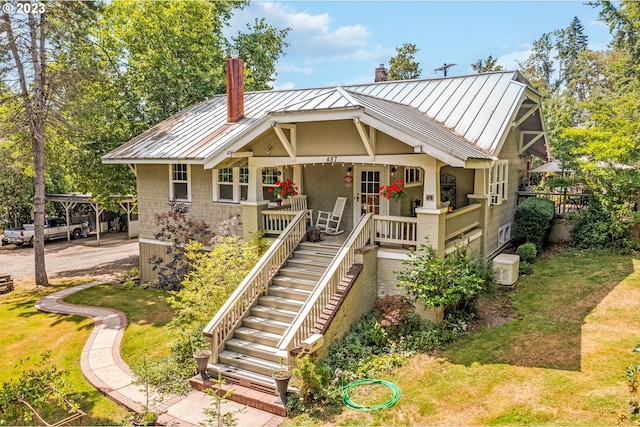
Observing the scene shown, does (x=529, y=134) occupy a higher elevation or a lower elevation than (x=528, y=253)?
higher

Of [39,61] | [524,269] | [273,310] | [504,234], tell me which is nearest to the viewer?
[273,310]

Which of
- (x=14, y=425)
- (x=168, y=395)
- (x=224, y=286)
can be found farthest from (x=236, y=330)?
(x=14, y=425)

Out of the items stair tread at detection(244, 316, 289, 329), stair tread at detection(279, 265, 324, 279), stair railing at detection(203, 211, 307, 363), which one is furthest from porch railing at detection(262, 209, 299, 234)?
stair tread at detection(244, 316, 289, 329)

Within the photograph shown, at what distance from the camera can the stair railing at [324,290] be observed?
8875 millimetres

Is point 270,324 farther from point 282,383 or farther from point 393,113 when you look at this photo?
point 393,113

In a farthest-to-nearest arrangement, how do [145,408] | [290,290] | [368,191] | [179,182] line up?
1. [179,182]
2. [368,191]
3. [290,290]
4. [145,408]

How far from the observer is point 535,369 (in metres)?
8.45

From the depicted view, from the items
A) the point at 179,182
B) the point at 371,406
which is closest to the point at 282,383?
the point at 371,406

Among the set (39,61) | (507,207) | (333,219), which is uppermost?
(39,61)

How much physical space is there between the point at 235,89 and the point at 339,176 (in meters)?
5.83

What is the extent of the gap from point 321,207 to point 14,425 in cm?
1001

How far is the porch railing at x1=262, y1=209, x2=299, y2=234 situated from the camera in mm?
13125

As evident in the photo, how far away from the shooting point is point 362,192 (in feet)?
44.8

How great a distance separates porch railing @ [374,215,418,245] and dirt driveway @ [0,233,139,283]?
14121 mm
